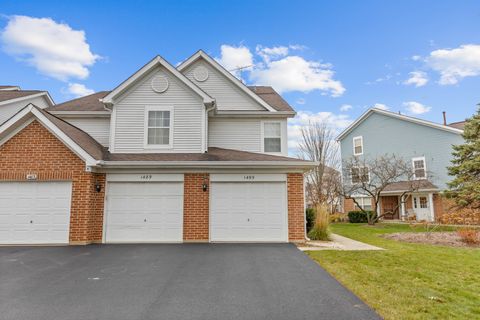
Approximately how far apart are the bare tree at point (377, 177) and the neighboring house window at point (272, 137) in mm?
10013

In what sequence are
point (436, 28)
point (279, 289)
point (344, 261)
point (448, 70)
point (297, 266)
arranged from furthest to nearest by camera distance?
point (448, 70) → point (436, 28) → point (344, 261) → point (297, 266) → point (279, 289)

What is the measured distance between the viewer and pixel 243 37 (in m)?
17.5

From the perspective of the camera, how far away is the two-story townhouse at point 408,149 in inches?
830

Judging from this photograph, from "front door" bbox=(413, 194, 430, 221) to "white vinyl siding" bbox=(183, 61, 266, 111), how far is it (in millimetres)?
17355

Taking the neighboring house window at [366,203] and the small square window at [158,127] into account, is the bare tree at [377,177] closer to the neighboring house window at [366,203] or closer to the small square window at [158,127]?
the neighboring house window at [366,203]

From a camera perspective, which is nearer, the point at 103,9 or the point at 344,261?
the point at 344,261

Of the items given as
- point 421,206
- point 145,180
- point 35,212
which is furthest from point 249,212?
point 421,206

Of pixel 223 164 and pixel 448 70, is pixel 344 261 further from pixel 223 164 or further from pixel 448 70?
pixel 448 70

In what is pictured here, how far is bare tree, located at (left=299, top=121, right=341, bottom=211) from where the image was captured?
22678 mm

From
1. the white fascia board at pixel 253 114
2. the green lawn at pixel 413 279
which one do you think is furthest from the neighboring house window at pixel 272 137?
the green lawn at pixel 413 279

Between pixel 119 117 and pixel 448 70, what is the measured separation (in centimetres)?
2136

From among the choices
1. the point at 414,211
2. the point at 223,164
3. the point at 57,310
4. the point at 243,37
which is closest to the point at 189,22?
the point at 243,37

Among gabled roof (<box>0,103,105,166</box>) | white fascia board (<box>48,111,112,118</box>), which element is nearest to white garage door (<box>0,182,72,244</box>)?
gabled roof (<box>0,103,105,166</box>)

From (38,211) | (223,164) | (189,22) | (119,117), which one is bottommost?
(38,211)
